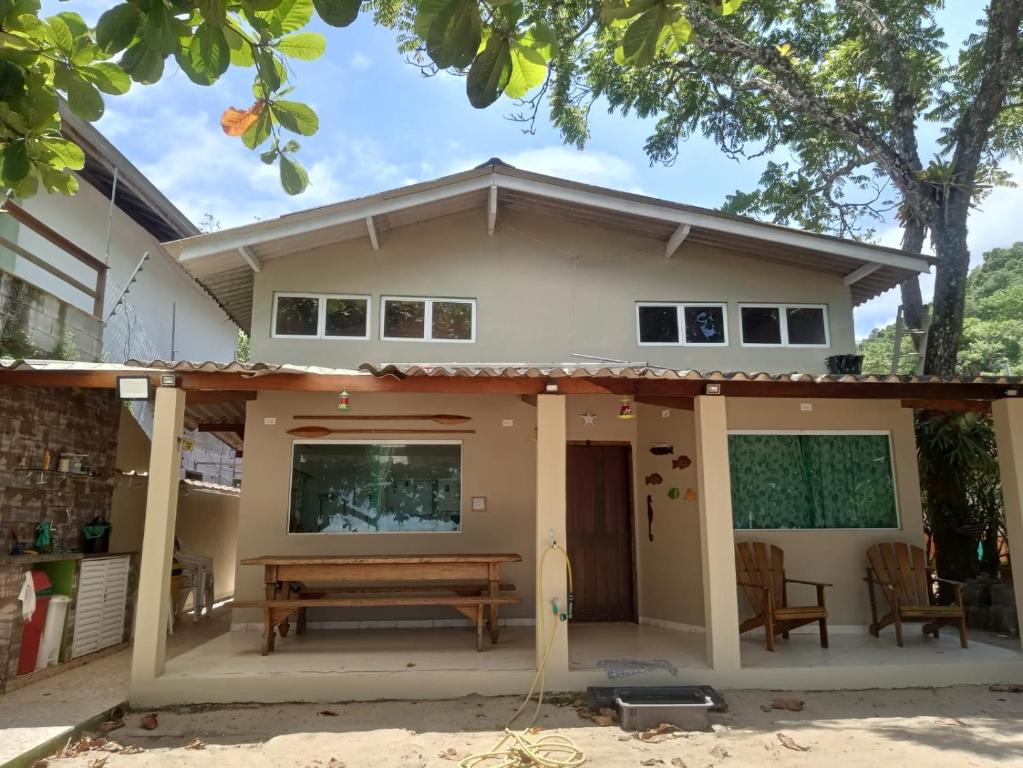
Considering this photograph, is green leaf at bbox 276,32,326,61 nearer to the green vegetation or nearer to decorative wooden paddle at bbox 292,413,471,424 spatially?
decorative wooden paddle at bbox 292,413,471,424

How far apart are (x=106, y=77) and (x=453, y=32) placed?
1285 mm

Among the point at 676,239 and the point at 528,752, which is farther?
the point at 676,239

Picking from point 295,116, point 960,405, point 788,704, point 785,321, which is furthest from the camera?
point 785,321

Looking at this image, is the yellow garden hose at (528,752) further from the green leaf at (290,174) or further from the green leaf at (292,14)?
the green leaf at (292,14)

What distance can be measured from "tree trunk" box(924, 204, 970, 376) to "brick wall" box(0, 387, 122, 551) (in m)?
11.4

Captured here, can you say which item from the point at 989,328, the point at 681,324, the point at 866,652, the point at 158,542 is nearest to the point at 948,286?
the point at 681,324

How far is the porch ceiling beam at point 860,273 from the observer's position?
861cm

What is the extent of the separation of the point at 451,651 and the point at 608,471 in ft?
9.94

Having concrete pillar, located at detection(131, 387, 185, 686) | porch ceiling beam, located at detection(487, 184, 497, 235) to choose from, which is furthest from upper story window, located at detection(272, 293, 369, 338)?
concrete pillar, located at detection(131, 387, 185, 686)

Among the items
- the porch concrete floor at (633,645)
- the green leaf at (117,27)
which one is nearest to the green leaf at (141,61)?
the green leaf at (117,27)

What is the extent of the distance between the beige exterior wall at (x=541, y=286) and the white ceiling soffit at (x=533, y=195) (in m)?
0.38

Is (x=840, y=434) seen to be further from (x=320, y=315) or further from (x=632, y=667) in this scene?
(x=320, y=315)

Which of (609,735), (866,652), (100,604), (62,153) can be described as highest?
(62,153)

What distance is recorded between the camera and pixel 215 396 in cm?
737
